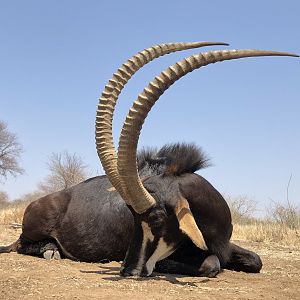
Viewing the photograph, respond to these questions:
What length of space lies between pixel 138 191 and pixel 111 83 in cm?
144

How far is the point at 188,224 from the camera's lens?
232 inches

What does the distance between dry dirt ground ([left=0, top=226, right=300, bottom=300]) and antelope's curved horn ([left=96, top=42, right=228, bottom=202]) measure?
1.35 meters

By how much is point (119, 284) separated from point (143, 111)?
5.87 feet

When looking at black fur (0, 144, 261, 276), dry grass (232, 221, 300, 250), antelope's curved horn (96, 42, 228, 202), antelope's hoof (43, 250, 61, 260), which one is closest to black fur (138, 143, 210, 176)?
black fur (0, 144, 261, 276)

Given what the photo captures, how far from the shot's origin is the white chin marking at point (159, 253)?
234 inches

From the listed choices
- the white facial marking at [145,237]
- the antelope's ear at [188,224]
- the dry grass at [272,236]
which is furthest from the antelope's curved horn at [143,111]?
the dry grass at [272,236]

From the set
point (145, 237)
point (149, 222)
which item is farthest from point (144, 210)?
point (145, 237)

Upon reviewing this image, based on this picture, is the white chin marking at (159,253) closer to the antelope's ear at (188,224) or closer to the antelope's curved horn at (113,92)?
the antelope's ear at (188,224)

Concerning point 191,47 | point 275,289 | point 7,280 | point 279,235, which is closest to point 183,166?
point 191,47

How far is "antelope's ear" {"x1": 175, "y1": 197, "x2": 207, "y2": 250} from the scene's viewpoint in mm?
5700

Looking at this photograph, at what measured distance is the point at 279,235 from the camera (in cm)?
1362

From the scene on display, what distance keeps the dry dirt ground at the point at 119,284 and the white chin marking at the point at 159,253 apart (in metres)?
0.14

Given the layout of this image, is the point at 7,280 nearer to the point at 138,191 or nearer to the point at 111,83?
the point at 138,191

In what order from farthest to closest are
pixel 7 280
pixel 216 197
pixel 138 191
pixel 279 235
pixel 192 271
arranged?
pixel 279 235 < pixel 216 197 < pixel 192 271 < pixel 138 191 < pixel 7 280
